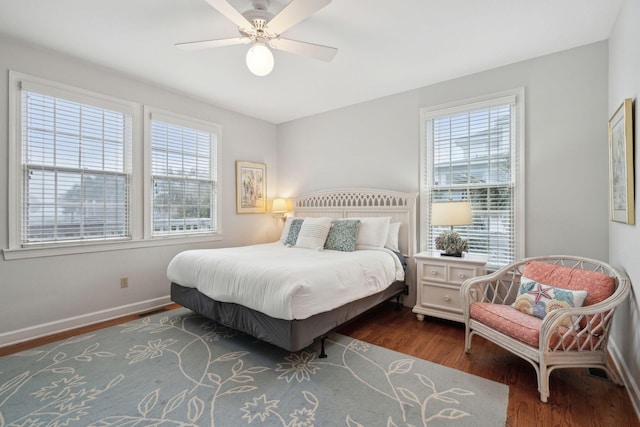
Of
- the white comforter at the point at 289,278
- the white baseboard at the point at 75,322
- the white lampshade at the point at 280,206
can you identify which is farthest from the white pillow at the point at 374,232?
the white baseboard at the point at 75,322

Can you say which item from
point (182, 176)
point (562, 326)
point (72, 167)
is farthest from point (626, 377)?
point (72, 167)

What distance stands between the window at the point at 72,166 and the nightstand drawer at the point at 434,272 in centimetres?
344

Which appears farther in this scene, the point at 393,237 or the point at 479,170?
the point at 393,237

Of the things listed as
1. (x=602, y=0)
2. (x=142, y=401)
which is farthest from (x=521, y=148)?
(x=142, y=401)

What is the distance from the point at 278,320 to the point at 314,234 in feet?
5.14

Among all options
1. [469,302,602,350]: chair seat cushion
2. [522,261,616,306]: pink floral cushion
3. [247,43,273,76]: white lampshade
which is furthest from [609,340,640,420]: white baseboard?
[247,43,273,76]: white lampshade

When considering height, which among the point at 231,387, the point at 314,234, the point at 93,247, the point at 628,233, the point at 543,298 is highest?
the point at 628,233

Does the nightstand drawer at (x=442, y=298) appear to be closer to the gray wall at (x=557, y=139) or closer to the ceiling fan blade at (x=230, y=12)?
the gray wall at (x=557, y=139)

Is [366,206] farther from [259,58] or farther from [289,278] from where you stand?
[259,58]

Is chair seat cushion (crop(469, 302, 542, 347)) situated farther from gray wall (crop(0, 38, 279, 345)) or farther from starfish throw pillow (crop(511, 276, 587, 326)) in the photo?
gray wall (crop(0, 38, 279, 345))

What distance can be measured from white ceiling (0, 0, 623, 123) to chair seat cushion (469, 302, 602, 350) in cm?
231

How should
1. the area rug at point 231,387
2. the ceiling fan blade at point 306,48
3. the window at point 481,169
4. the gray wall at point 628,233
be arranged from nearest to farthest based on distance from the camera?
the area rug at point 231,387 → the gray wall at point 628,233 → the ceiling fan blade at point 306,48 → the window at point 481,169

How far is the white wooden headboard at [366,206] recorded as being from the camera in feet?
12.2

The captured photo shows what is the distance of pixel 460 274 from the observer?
303 cm
